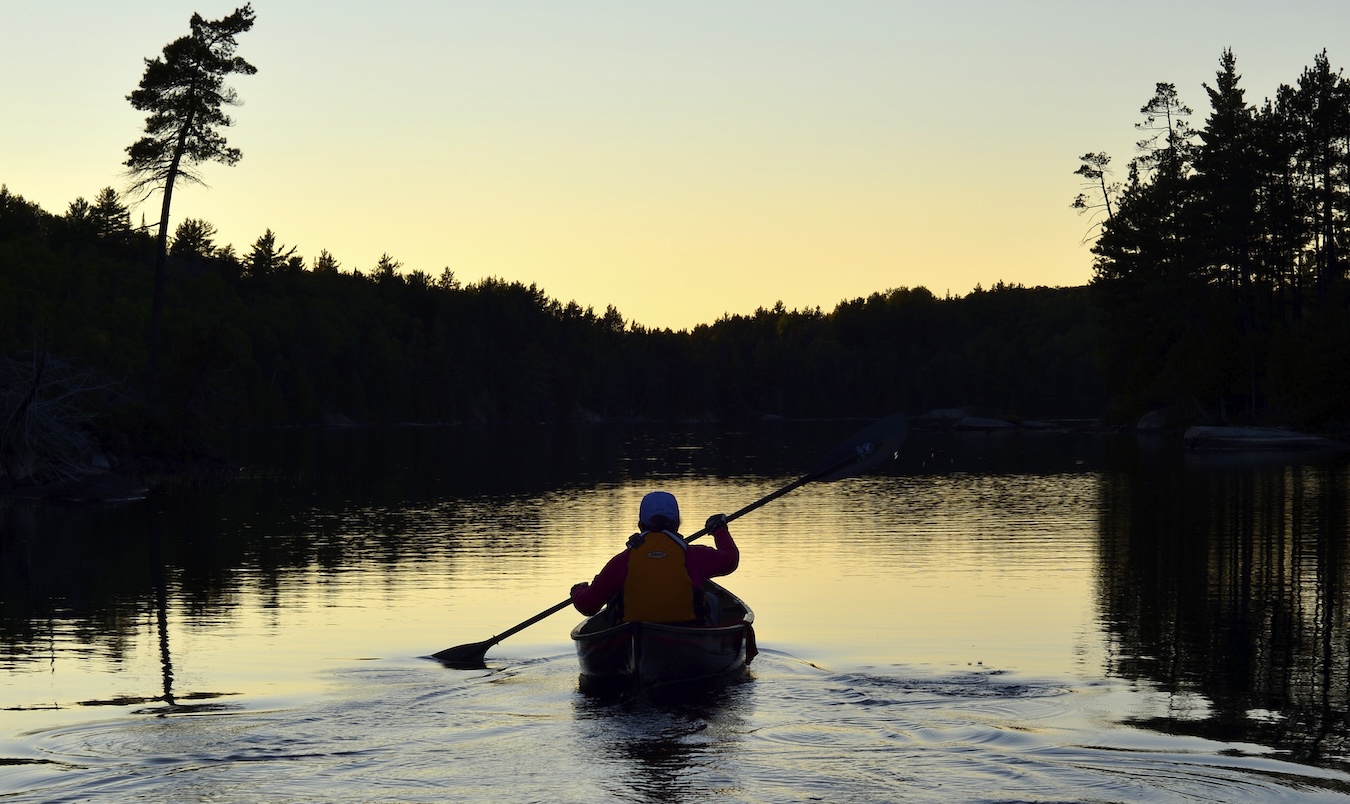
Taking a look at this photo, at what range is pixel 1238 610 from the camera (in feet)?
70.6

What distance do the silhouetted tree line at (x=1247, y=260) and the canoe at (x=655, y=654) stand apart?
213 ft

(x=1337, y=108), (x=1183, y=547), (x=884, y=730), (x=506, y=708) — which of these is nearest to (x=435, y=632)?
(x=506, y=708)

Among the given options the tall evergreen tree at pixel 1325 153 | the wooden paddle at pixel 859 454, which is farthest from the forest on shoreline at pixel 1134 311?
the wooden paddle at pixel 859 454

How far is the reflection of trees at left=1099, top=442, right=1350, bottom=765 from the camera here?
13828 millimetres

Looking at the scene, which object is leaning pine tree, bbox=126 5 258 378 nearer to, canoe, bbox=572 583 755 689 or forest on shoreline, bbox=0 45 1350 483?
forest on shoreline, bbox=0 45 1350 483

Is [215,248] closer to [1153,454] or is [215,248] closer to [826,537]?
[1153,454]

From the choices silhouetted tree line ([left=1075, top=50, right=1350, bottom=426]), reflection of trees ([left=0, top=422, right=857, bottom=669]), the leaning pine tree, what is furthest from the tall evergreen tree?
the leaning pine tree

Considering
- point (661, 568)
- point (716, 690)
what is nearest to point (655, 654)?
point (716, 690)

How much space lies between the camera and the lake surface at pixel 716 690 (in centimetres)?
1130

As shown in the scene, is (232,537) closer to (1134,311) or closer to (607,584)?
(607,584)

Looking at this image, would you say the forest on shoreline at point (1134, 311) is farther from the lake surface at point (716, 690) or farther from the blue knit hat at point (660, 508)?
the blue knit hat at point (660, 508)

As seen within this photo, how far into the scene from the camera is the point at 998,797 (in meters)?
10.5

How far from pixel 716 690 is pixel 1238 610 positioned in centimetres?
1014

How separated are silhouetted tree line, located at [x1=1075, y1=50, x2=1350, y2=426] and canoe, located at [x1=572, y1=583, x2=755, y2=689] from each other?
213 feet
